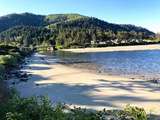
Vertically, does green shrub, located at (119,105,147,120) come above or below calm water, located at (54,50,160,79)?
above

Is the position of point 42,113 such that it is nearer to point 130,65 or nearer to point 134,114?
point 134,114

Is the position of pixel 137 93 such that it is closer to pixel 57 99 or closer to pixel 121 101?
pixel 121 101

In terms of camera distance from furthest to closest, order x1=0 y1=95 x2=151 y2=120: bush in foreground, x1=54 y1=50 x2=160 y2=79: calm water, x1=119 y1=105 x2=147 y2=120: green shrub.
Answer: x1=54 y1=50 x2=160 y2=79: calm water, x1=119 y1=105 x2=147 y2=120: green shrub, x1=0 y1=95 x2=151 y2=120: bush in foreground

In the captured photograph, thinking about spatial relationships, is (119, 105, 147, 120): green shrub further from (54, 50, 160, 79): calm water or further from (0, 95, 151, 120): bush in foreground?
(54, 50, 160, 79): calm water

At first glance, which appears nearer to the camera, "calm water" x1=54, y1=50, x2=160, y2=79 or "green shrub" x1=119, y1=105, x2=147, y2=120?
"green shrub" x1=119, y1=105, x2=147, y2=120

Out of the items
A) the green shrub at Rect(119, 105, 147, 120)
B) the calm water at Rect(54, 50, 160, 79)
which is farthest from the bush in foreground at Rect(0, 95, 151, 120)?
the calm water at Rect(54, 50, 160, 79)

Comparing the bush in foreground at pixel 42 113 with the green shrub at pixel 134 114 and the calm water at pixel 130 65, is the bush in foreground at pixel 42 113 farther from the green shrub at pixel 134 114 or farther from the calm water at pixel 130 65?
the calm water at pixel 130 65

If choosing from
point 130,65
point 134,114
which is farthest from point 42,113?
point 130,65

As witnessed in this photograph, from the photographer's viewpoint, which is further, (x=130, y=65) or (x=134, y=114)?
(x=130, y=65)

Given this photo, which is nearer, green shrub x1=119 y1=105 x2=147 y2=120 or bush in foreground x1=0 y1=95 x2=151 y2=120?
bush in foreground x1=0 y1=95 x2=151 y2=120

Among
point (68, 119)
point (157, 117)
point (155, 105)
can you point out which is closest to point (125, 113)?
point (68, 119)

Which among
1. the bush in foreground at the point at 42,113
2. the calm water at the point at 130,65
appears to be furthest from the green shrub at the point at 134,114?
the calm water at the point at 130,65

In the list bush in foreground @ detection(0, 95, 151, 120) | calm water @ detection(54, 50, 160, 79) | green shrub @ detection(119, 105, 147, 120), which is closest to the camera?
bush in foreground @ detection(0, 95, 151, 120)

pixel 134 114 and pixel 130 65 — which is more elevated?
pixel 134 114
